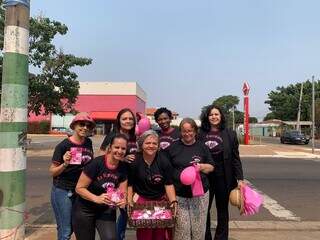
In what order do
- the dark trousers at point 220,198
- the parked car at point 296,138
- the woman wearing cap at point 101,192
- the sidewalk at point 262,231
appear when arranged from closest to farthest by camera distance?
the woman wearing cap at point 101,192, the dark trousers at point 220,198, the sidewalk at point 262,231, the parked car at point 296,138

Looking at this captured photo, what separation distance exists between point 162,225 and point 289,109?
94.9 m

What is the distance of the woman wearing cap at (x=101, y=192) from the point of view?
436cm

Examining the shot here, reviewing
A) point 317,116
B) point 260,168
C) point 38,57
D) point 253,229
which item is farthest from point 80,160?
point 317,116

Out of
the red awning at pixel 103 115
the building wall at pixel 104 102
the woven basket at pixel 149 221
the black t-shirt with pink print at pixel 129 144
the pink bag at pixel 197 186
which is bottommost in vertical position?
the woven basket at pixel 149 221

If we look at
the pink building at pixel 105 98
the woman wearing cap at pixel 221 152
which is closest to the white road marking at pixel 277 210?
the woman wearing cap at pixel 221 152

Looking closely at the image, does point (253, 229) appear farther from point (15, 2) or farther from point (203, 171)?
point (15, 2)

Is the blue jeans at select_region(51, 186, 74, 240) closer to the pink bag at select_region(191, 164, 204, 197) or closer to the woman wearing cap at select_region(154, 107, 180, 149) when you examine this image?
Result: the pink bag at select_region(191, 164, 204, 197)

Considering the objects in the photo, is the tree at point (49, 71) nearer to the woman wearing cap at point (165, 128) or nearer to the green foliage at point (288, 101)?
the woman wearing cap at point (165, 128)

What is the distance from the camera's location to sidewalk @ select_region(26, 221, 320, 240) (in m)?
6.82

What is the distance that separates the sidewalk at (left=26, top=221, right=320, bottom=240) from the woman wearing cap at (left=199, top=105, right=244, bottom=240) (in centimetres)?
134

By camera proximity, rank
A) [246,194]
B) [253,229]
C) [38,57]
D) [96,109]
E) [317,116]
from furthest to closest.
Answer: [96,109] → [317,116] → [38,57] → [253,229] → [246,194]

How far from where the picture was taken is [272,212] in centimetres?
902

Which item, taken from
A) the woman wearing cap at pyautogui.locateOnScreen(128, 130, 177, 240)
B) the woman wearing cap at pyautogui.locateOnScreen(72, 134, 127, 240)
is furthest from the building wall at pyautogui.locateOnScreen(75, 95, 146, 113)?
the woman wearing cap at pyautogui.locateOnScreen(72, 134, 127, 240)

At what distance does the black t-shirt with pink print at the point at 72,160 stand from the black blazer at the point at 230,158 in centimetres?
147
